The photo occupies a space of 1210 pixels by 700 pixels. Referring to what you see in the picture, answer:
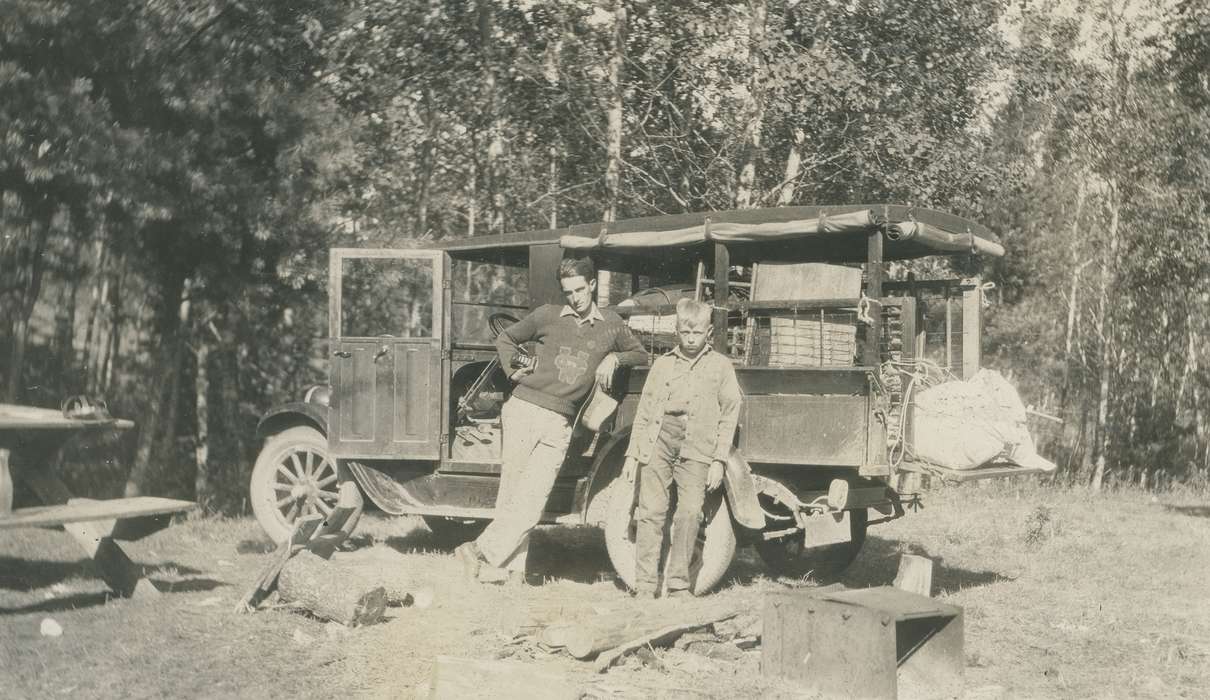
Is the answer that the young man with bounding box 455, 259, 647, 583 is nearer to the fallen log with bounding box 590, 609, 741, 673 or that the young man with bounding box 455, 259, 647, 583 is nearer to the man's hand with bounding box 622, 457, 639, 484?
the man's hand with bounding box 622, 457, 639, 484

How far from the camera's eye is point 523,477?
6.31 m

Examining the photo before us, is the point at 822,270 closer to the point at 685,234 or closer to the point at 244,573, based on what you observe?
the point at 685,234

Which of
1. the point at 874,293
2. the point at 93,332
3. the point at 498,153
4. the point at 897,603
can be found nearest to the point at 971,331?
the point at 874,293

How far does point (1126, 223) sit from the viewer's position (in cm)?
1634

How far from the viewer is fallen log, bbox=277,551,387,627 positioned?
550 centimetres

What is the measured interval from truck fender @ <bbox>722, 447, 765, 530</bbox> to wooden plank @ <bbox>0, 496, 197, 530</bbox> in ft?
9.48

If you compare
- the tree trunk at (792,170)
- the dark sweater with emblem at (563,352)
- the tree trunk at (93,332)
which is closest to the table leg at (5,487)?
the dark sweater with emblem at (563,352)

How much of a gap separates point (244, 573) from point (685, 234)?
3448 mm

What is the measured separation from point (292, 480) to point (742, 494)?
12.0 feet

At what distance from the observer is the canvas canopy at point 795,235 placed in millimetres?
5941

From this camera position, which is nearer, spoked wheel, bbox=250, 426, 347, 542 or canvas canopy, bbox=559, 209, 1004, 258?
canvas canopy, bbox=559, 209, 1004, 258

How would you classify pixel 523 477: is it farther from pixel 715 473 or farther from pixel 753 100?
pixel 753 100

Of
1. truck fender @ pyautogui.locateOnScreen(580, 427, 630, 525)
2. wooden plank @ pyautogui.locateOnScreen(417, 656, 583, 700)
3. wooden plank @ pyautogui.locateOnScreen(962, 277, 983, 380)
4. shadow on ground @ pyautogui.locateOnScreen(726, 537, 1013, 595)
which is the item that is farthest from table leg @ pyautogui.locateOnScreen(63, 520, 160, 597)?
wooden plank @ pyautogui.locateOnScreen(962, 277, 983, 380)

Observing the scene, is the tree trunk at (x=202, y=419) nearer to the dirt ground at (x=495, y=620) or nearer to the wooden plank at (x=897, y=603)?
the dirt ground at (x=495, y=620)
